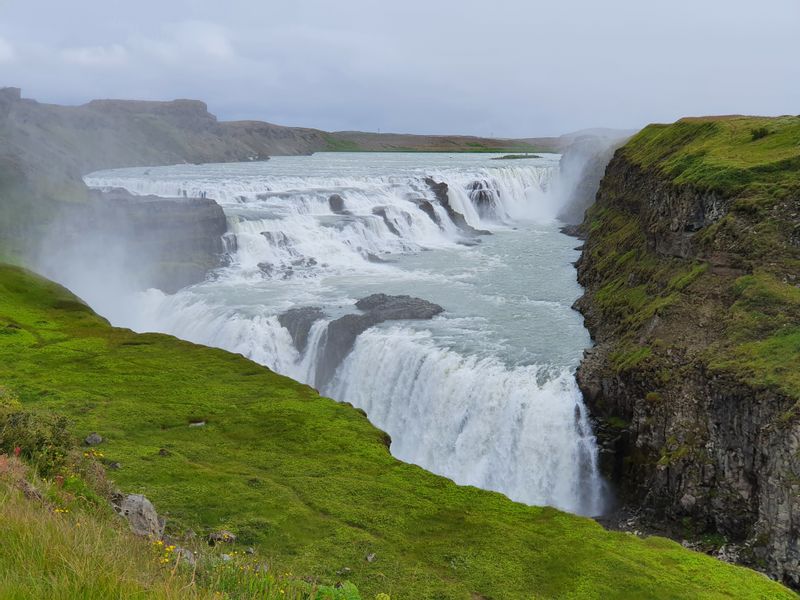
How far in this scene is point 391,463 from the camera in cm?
1627

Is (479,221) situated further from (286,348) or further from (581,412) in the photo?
(581,412)

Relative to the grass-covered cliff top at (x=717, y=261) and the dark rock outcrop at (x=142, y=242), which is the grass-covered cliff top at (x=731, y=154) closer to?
the grass-covered cliff top at (x=717, y=261)

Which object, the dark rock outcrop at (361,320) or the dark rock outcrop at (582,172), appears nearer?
the dark rock outcrop at (361,320)

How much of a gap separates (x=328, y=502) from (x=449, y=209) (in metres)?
56.7

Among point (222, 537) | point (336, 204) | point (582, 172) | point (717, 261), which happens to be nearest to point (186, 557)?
point (222, 537)

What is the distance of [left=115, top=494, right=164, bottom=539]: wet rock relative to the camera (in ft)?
31.0

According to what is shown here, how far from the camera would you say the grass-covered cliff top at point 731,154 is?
27875 mm

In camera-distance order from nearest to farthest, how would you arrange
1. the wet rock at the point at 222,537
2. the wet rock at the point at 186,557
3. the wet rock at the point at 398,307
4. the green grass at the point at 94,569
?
the green grass at the point at 94,569 → the wet rock at the point at 186,557 → the wet rock at the point at 222,537 → the wet rock at the point at 398,307

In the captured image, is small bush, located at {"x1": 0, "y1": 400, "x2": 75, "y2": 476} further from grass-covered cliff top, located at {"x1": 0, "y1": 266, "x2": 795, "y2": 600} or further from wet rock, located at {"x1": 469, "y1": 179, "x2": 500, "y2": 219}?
wet rock, located at {"x1": 469, "y1": 179, "x2": 500, "y2": 219}

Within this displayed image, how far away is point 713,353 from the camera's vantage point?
2188 cm

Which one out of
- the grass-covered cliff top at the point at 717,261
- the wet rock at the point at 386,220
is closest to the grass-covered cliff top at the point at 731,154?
the grass-covered cliff top at the point at 717,261

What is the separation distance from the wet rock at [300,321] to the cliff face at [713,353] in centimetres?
1388

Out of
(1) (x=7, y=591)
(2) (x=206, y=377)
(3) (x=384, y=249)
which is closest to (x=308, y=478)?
(2) (x=206, y=377)

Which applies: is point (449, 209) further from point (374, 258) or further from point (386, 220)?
point (374, 258)
